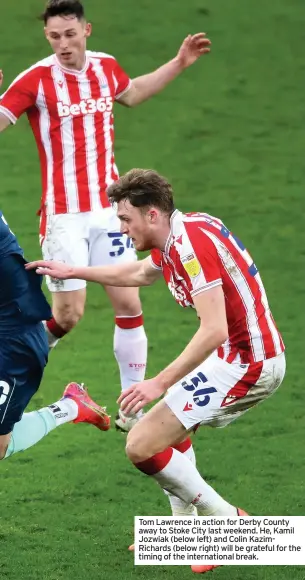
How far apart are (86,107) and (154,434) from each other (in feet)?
9.57

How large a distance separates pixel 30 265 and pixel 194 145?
6675mm

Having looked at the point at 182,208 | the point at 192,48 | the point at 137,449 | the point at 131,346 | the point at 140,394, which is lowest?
the point at 182,208

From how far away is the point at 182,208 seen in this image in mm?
11734

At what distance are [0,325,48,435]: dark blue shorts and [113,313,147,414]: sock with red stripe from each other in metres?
1.71

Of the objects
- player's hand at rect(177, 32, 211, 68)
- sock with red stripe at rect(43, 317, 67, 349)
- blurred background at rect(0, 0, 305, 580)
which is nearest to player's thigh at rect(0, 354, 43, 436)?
blurred background at rect(0, 0, 305, 580)

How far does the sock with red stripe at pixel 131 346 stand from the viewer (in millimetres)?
8195

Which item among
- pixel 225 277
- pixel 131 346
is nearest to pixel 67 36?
pixel 131 346

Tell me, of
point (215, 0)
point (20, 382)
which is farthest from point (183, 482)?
point (215, 0)

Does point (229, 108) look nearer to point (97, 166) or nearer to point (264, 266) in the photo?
point (264, 266)

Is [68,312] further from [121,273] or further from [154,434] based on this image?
[154,434]

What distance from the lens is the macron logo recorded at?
8211 millimetres

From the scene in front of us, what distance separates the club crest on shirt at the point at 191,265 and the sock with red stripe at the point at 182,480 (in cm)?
90
